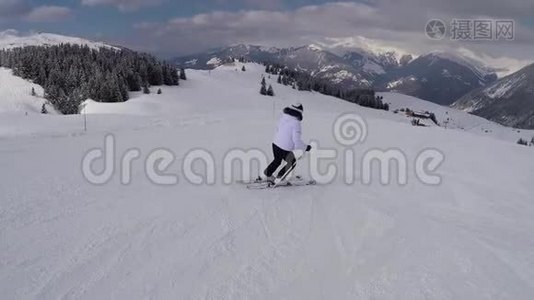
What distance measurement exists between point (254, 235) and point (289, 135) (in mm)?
4944

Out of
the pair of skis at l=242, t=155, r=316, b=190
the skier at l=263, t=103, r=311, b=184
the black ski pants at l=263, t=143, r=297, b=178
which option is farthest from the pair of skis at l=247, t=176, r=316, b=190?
the black ski pants at l=263, t=143, r=297, b=178

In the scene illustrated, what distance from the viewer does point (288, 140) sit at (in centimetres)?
1271

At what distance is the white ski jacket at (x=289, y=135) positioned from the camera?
12547 millimetres

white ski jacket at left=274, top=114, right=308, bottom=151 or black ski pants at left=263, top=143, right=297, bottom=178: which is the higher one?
Result: white ski jacket at left=274, top=114, right=308, bottom=151

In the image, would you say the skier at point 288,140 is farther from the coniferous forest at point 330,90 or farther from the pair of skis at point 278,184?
the coniferous forest at point 330,90

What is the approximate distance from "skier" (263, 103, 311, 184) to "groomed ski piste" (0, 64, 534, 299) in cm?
83

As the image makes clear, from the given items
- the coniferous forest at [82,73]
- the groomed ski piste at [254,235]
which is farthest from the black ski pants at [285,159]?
the coniferous forest at [82,73]

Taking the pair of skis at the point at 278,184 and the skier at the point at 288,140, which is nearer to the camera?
the pair of skis at the point at 278,184

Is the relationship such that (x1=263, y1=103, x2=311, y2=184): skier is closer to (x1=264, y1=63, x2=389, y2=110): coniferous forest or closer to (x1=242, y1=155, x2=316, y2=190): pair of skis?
(x1=242, y1=155, x2=316, y2=190): pair of skis

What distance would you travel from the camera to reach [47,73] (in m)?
117

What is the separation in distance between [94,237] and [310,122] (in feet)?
77.9

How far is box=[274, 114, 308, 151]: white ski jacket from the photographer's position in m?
12.5

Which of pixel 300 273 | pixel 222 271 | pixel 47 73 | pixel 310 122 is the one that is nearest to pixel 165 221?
pixel 222 271

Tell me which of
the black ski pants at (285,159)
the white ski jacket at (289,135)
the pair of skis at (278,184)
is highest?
the white ski jacket at (289,135)
